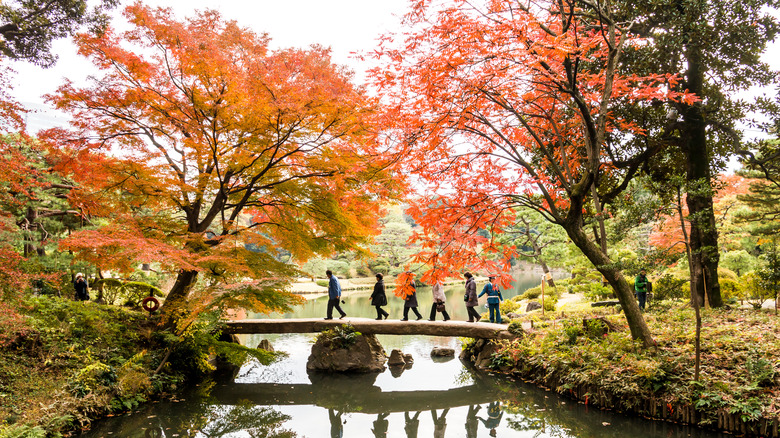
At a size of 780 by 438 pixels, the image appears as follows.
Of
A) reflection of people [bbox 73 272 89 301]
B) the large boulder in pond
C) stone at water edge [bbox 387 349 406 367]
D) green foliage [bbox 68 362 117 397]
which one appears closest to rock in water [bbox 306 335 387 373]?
the large boulder in pond

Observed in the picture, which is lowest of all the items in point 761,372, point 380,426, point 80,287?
point 380,426

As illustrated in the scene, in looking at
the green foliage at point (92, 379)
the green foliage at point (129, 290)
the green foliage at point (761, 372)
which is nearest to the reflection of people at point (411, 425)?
the green foliage at point (761, 372)

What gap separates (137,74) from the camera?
6.88 m

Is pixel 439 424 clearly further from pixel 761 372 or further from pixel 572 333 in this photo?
pixel 761 372

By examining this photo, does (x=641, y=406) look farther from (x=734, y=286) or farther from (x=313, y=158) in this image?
(x=734, y=286)

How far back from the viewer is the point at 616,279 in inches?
232

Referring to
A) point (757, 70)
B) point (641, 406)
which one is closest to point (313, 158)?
point (641, 406)

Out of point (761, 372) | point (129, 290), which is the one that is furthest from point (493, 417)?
point (129, 290)

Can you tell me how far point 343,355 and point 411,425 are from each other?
318 cm

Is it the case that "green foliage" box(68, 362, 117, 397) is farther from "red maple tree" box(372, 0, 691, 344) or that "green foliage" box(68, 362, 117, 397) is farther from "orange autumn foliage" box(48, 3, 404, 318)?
"red maple tree" box(372, 0, 691, 344)

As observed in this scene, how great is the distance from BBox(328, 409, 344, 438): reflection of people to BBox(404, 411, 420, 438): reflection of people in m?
0.87

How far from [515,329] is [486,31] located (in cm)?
573

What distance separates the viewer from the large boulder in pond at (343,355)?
346 inches

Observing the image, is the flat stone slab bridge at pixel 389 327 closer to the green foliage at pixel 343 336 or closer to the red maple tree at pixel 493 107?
the green foliage at pixel 343 336
